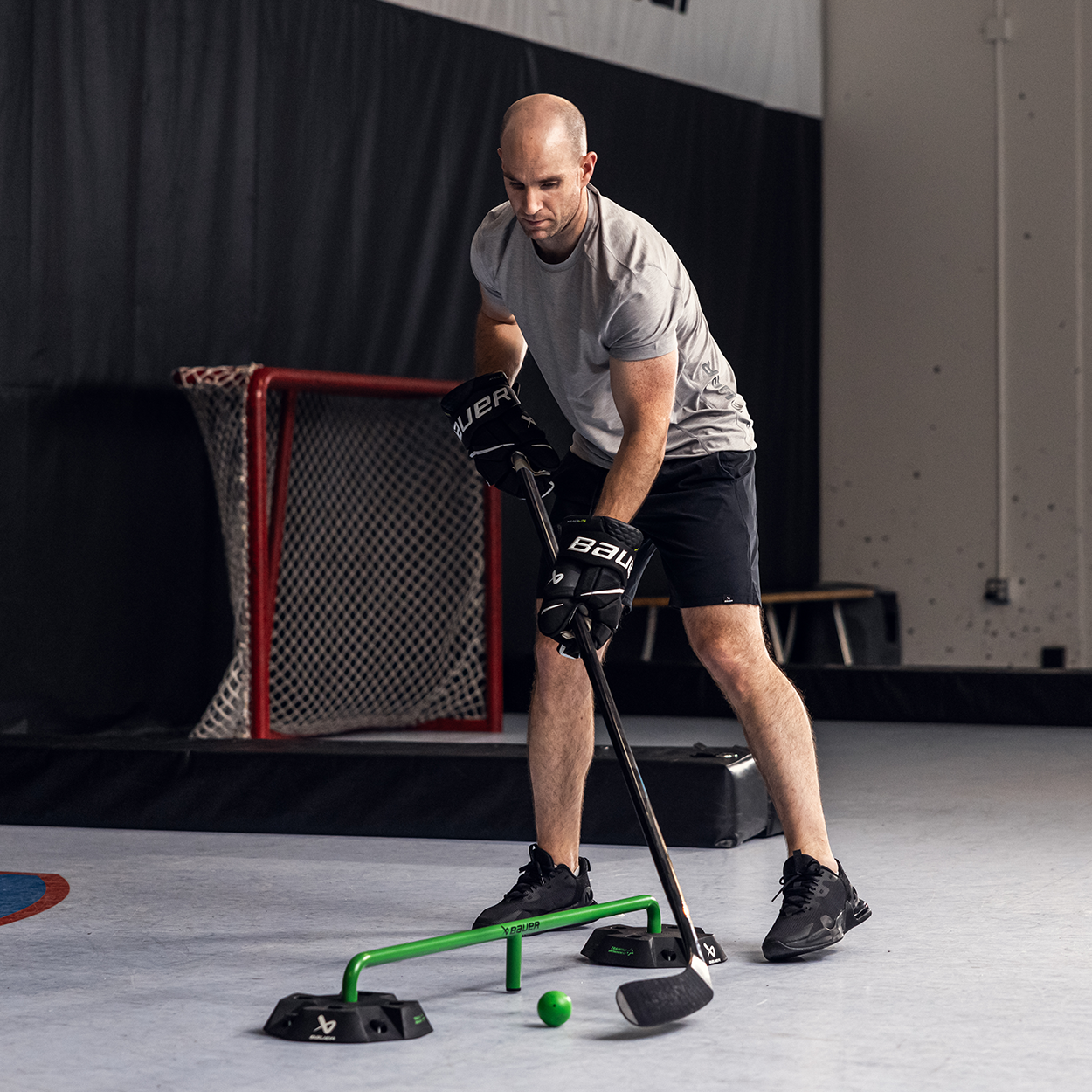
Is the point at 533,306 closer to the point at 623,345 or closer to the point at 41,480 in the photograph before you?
the point at 623,345

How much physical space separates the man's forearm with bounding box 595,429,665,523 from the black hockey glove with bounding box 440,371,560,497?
178mm

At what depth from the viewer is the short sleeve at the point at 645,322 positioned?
93.7 inches

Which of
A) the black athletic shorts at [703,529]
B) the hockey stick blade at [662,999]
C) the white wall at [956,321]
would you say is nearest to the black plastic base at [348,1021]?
the hockey stick blade at [662,999]

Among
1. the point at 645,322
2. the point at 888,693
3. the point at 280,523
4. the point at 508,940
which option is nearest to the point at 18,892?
the point at 508,940

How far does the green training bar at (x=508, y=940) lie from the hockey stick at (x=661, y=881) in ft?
0.30

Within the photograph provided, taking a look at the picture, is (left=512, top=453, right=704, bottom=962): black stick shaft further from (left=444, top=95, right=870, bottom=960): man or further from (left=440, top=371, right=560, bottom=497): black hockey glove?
(left=440, top=371, right=560, bottom=497): black hockey glove

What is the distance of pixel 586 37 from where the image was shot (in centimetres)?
683

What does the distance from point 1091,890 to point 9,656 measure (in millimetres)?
3157

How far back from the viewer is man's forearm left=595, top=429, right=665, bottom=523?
237cm

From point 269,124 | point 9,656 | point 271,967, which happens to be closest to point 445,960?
point 271,967

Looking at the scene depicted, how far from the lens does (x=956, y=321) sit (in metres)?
7.95

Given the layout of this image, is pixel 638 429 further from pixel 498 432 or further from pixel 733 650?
pixel 733 650

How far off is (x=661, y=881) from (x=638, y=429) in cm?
65

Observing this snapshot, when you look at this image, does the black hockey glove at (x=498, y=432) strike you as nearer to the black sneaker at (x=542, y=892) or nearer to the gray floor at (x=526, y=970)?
the black sneaker at (x=542, y=892)
